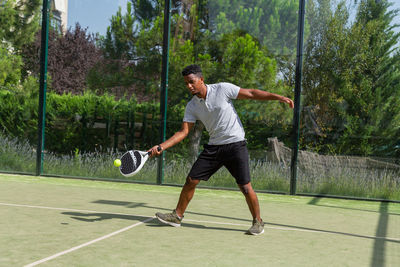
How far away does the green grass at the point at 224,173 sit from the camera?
24.6 feet

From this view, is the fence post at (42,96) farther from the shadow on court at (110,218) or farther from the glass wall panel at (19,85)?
the shadow on court at (110,218)

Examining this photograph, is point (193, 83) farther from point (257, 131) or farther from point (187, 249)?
point (257, 131)

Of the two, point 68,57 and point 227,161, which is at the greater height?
point 68,57

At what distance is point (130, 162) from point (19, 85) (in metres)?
5.65

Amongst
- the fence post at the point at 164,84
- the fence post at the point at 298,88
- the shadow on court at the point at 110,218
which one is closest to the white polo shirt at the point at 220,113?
the shadow on court at the point at 110,218

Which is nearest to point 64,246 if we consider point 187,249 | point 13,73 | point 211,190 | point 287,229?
point 187,249

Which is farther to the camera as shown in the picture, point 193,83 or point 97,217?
point 97,217

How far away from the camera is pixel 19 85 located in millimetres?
9414

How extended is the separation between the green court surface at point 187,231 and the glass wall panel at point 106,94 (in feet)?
4.01

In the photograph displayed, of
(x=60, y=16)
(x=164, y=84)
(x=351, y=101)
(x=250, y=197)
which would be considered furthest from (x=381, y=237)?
(x=60, y=16)

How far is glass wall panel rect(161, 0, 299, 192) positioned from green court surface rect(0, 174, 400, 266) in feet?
2.23

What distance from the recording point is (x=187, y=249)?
4.08 meters

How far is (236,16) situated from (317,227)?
155 inches

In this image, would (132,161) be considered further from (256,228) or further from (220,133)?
(256,228)
